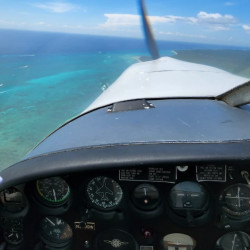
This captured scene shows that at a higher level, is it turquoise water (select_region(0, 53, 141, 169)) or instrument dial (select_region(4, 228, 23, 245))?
instrument dial (select_region(4, 228, 23, 245))

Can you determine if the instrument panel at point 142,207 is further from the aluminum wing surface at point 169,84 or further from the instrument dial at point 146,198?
the aluminum wing surface at point 169,84

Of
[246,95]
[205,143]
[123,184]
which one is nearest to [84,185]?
[123,184]

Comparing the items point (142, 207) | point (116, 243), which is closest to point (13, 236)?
point (116, 243)

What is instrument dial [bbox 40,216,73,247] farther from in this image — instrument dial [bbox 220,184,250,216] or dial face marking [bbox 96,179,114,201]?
instrument dial [bbox 220,184,250,216]

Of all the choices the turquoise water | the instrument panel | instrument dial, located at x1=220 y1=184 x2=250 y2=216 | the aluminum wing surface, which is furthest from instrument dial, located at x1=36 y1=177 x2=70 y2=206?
the turquoise water

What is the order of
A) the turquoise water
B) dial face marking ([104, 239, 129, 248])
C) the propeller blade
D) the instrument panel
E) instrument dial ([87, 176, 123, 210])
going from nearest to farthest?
the instrument panel, instrument dial ([87, 176, 123, 210]), dial face marking ([104, 239, 129, 248]), the propeller blade, the turquoise water

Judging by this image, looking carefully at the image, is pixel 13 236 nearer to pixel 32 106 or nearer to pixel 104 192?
pixel 104 192

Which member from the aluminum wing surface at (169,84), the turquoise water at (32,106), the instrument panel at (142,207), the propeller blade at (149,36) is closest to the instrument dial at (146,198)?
the instrument panel at (142,207)
